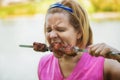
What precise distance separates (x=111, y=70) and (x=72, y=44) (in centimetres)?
16

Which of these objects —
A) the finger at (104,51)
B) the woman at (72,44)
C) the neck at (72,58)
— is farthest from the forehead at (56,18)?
the finger at (104,51)

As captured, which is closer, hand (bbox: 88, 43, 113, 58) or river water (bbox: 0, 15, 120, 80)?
hand (bbox: 88, 43, 113, 58)

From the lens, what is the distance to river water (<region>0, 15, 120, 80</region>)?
2.17 m

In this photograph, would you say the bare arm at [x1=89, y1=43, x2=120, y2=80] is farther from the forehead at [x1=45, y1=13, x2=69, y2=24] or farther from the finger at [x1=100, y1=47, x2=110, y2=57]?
the forehead at [x1=45, y1=13, x2=69, y2=24]

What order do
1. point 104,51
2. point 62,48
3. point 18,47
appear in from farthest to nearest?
1. point 18,47
2. point 62,48
3. point 104,51

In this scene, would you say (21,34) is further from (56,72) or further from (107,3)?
(56,72)

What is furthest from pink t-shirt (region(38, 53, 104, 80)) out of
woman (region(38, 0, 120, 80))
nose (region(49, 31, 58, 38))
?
nose (region(49, 31, 58, 38))

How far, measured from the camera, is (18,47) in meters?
2.22

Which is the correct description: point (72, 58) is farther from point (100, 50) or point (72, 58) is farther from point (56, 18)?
point (100, 50)

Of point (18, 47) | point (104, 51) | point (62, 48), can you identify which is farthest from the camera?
point (18, 47)

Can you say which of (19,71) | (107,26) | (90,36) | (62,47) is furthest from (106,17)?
(62,47)

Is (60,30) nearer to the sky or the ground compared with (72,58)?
nearer to the sky

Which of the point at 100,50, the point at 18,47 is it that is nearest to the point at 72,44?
the point at 100,50

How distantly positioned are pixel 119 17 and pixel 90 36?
851 millimetres
